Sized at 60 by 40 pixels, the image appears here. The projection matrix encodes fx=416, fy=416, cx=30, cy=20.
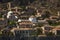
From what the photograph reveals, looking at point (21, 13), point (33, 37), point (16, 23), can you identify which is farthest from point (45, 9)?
point (33, 37)

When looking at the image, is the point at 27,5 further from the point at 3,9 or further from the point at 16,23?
the point at 16,23

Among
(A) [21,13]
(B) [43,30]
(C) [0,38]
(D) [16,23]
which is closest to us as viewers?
(C) [0,38]

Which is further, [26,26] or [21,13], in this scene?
[21,13]

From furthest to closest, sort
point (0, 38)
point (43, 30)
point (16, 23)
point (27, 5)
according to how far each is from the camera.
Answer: point (27, 5) → point (16, 23) → point (43, 30) → point (0, 38)

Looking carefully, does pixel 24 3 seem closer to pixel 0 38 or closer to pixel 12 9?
pixel 12 9

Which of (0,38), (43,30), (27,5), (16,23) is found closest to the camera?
(0,38)

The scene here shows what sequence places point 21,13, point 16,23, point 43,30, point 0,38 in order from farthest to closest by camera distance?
point 21,13, point 16,23, point 43,30, point 0,38

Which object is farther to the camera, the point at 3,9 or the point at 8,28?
the point at 3,9

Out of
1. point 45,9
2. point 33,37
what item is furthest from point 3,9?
point 33,37
